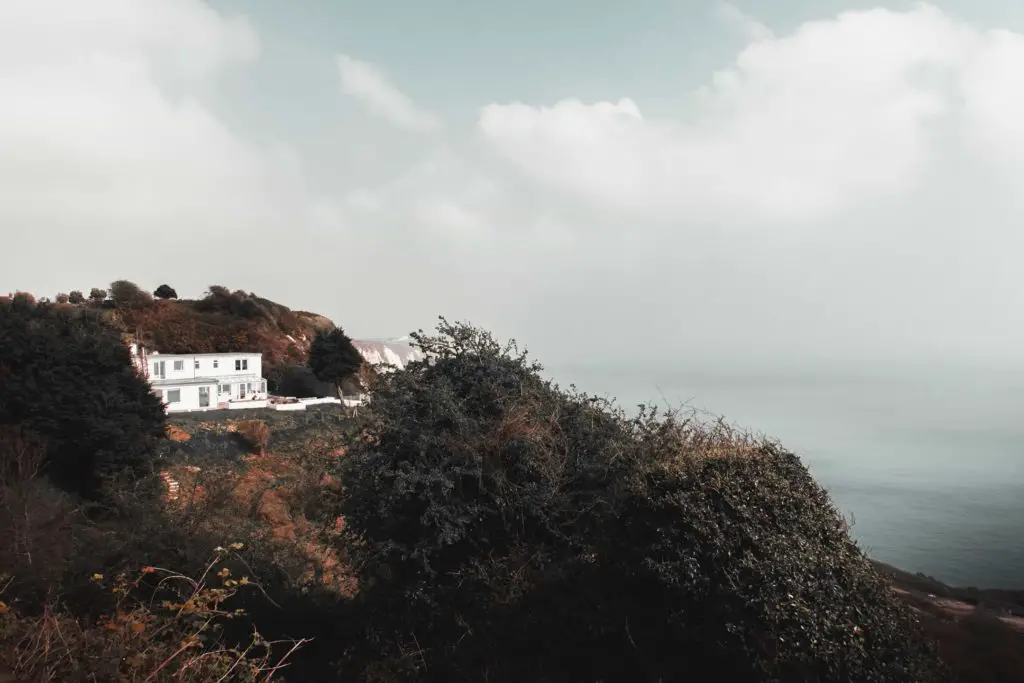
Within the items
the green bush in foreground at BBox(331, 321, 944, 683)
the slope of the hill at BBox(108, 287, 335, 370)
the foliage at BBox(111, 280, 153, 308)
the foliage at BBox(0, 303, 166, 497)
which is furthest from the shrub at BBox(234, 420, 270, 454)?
the foliage at BBox(111, 280, 153, 308)

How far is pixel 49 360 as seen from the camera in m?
17.8

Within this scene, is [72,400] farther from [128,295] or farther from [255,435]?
[128,295]

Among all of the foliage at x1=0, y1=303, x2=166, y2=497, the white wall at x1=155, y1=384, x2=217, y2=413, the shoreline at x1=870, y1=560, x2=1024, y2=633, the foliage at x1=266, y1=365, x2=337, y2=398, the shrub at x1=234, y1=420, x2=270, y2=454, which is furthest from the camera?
the foliage at x1=266, y1=365, x2=337, y2=398

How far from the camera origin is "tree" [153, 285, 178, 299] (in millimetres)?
61081

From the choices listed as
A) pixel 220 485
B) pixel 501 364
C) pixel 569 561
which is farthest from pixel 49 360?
pixel 569 561

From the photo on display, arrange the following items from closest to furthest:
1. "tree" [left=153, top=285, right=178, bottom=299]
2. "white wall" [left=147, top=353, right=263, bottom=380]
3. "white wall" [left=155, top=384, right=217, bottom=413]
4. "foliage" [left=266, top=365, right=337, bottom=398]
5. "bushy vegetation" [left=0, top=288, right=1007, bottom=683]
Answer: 1. "bushy vegetation" [left=0, top=288, right=1007, bottom=683]
2. "white wall" [left=155, top=384, right=217, bottom=413]
3. "white wall" [left=147, top=353, right=263, bottom=380]
4. "foliage" [left=266, top=365, right=337, bottom=398]
5. "tree" [left=153, top=285, right=178, bottom=299]

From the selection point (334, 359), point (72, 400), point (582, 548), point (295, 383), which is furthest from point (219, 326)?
point (582, 548)

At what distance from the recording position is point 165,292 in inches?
2426

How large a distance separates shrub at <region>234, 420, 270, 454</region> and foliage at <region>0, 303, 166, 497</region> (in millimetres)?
8319

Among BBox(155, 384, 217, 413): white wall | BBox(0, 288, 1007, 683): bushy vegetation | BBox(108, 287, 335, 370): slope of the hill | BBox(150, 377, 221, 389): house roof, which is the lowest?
BBox(0, 288, 1007, 683): bushy vegetation

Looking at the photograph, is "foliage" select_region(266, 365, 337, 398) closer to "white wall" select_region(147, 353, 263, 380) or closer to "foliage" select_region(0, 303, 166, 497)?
"white wall" select_region(147, 353, 263, 380)

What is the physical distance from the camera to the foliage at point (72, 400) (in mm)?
16797

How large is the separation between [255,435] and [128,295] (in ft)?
120

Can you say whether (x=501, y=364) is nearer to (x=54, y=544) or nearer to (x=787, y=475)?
(x=787, y=475)
